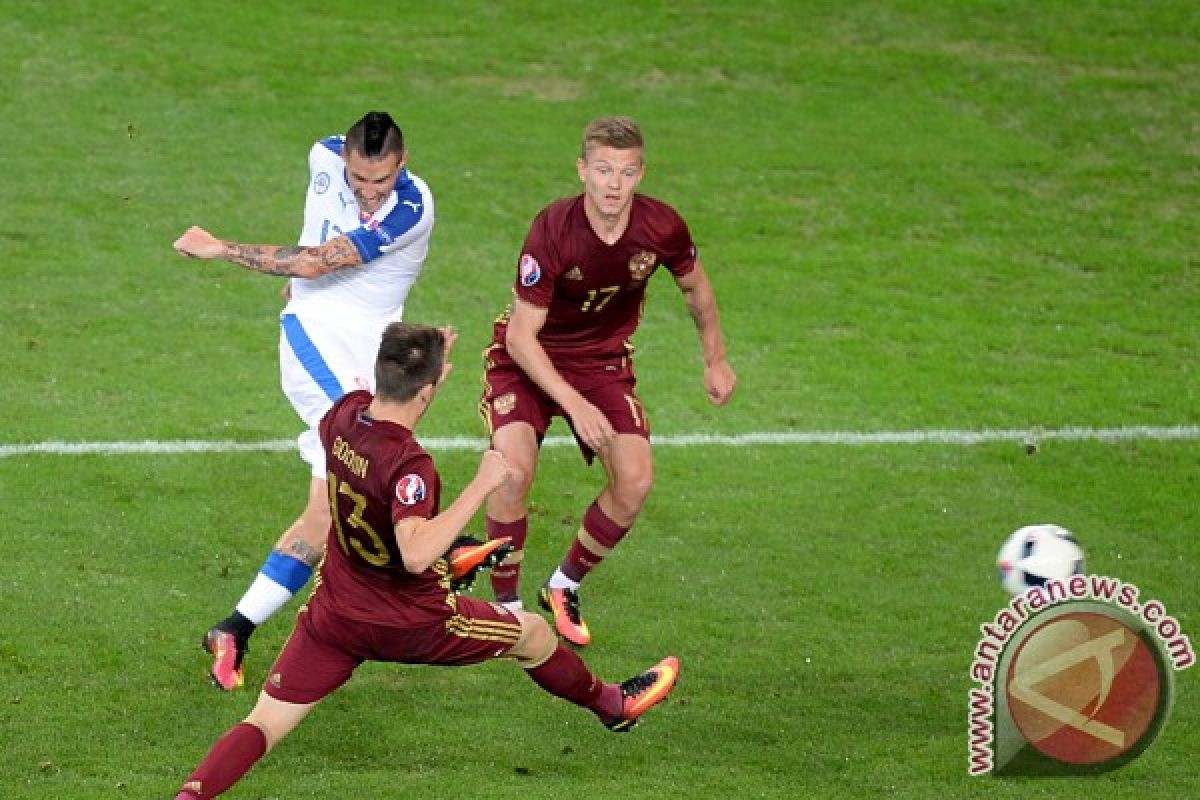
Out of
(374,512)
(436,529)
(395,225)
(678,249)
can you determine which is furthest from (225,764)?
(678,249)

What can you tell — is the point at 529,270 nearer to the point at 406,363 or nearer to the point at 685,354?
the point at 406,363

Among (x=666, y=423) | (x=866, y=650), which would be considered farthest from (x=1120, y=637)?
(x=666, y=423)

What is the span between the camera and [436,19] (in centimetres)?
1870

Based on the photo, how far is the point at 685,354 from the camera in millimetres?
14086

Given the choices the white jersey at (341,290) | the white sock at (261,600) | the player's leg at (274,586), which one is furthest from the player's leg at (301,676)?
the white jersey at (341,290)

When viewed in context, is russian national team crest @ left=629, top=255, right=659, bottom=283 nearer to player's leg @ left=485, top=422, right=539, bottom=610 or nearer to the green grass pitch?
player's leg @ left=485, top=422, right=539, bottom=610

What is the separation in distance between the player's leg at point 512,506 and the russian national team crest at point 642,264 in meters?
0.88

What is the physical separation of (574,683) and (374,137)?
262cm

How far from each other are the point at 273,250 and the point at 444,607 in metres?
2.27

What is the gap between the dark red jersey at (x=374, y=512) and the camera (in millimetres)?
7840

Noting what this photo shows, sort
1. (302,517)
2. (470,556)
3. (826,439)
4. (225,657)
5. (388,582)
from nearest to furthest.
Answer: (388,582)
(470,556)
(225,657)
(302,517)
(826,439)

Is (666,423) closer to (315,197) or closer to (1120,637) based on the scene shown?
(315,197)

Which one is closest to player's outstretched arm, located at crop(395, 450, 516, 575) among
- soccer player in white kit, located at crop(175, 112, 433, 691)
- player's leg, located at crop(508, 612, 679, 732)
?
player's leg, located at crop(508, 612, 679, 732)

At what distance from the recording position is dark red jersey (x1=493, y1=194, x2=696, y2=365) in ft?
32.7
